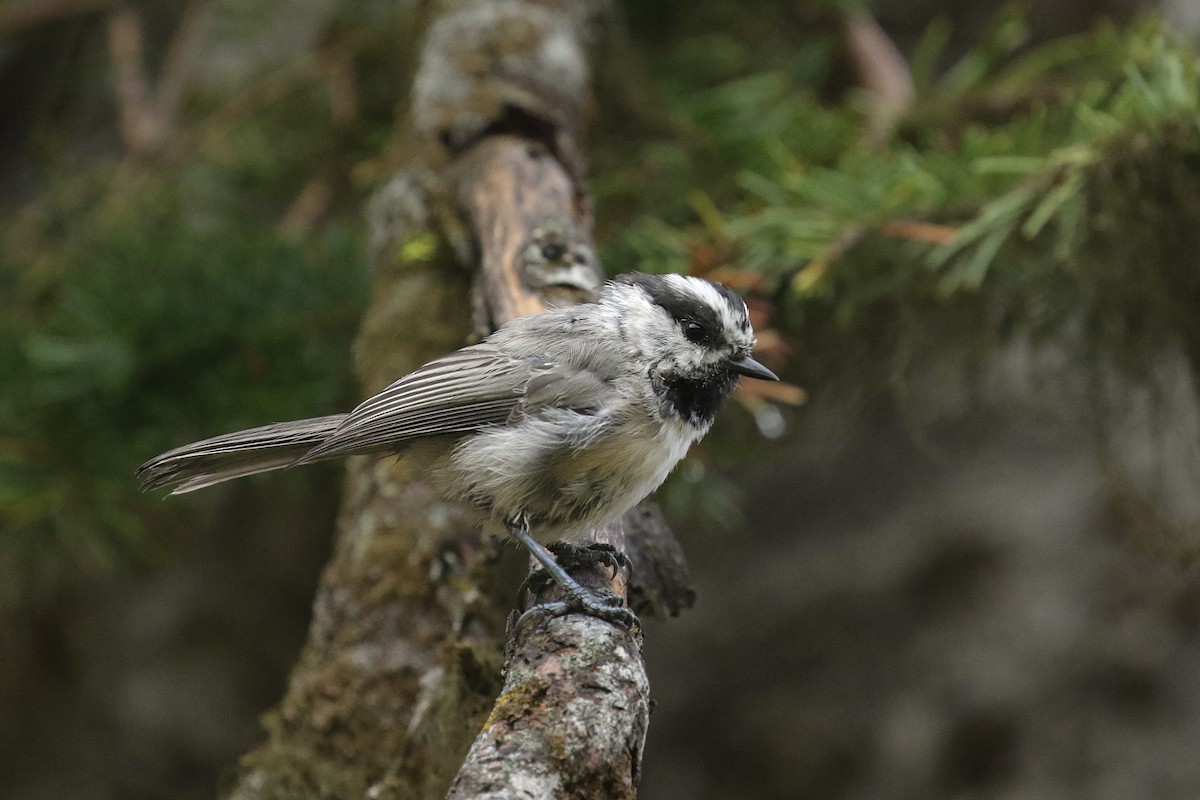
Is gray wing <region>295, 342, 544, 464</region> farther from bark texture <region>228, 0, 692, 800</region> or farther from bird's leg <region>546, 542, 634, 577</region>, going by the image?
bird's leg <region>546, 542, 634, 577</region>

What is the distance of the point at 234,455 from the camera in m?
2.01

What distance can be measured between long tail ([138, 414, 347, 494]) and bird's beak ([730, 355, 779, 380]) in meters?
0.76

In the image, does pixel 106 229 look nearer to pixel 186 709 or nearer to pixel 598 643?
pixel 186 709

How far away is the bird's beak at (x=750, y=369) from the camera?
204 cm

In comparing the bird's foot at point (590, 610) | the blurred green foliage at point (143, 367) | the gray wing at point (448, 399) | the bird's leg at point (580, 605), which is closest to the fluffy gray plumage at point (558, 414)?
the gray wing at point (448, 399)

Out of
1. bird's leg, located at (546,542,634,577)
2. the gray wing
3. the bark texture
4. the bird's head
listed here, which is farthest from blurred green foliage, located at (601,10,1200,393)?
bird's leg, located at (546,542,634,577)

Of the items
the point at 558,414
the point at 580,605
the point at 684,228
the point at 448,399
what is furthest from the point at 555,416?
the point at 684,228

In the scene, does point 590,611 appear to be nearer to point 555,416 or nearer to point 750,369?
point 555,416

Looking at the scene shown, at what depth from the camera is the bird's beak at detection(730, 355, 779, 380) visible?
204cm

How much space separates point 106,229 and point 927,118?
231 cm

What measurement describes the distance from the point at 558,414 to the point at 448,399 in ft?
0.68

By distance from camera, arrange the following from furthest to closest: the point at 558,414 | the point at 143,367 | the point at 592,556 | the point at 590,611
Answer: the point at 143,367 < the point at 558,414 < the point at 592,556 < the point at 590,611

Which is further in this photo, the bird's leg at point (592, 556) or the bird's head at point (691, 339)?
the bird's head at point (691, 339)

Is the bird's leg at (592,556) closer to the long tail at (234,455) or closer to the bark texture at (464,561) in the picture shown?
the bark texture at (464,561)
